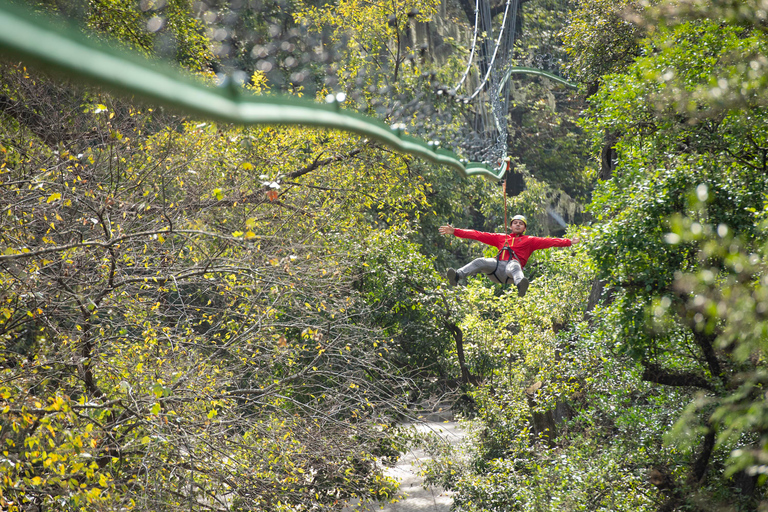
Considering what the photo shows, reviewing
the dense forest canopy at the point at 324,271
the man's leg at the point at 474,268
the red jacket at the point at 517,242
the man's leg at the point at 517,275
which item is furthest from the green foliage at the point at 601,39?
the man's leg at the point at 474,268

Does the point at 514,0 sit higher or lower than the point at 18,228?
higher

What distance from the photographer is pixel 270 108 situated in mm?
1951

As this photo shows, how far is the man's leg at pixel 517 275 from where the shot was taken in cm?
731

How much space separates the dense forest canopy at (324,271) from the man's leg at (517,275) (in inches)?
34.2

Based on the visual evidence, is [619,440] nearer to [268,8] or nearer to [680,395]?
[680,395]

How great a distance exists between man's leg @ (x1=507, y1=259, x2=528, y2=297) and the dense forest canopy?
869 mm

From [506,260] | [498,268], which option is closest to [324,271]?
[498,268]

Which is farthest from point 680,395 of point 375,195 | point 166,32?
point 166,32

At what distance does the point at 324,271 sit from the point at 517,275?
2.30 metres

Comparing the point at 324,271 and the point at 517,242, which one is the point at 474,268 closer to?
the point at 517,242

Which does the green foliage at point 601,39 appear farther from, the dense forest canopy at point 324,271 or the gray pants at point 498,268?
the gray pants at point 498,268

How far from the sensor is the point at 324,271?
6.97 m

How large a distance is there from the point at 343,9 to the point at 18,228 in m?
5.30

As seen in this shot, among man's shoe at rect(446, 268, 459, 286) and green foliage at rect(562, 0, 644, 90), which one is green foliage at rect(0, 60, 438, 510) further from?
green foliage at rect(562, 0, 644, 90)
